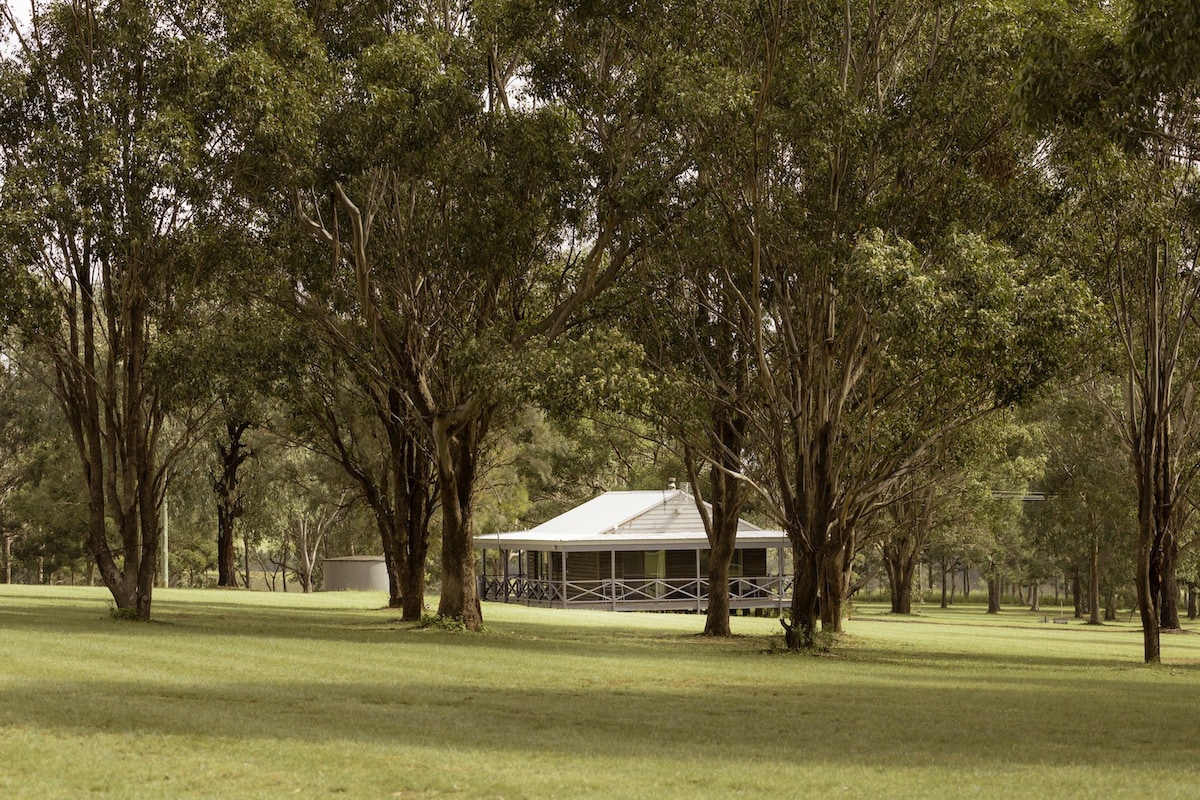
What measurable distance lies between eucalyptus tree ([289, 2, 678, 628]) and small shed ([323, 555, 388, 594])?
25.6 m

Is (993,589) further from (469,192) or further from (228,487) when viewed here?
(469,192)

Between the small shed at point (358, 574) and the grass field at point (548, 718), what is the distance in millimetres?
26291

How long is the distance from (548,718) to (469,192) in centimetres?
1328

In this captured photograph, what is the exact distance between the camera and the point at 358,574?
53.7m

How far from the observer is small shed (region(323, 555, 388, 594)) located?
53.5m

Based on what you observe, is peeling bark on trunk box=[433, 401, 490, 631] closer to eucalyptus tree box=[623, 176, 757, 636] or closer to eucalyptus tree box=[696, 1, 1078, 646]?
eucalyptus tree box=[623, 176, 757, 636]

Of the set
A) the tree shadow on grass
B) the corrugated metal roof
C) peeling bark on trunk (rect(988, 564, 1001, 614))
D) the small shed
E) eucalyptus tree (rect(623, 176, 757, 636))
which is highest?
eucalyptus tree (rect(623, 176, 757, 636))

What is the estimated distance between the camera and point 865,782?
10.4 meters

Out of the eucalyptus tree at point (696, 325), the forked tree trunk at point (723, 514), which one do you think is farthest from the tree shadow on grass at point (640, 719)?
the forked tree trunk at point (723, 514)

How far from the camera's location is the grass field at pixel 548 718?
1003cm

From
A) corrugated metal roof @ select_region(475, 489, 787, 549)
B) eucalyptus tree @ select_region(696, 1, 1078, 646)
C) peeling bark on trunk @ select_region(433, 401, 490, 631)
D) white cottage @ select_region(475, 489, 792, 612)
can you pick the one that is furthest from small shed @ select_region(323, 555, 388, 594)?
eucalyptus tree @ select_region(696, 1, 1078, 646)

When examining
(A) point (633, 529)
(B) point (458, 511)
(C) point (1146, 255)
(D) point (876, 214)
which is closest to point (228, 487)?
(A) point (633, 529)

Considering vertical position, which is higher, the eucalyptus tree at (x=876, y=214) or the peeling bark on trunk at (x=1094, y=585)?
the eucalyptus tree at (x=876, y=214)

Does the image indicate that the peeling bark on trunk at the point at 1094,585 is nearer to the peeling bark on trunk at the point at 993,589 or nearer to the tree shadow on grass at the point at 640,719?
the peeling bark on trunk at the point at 993,589
